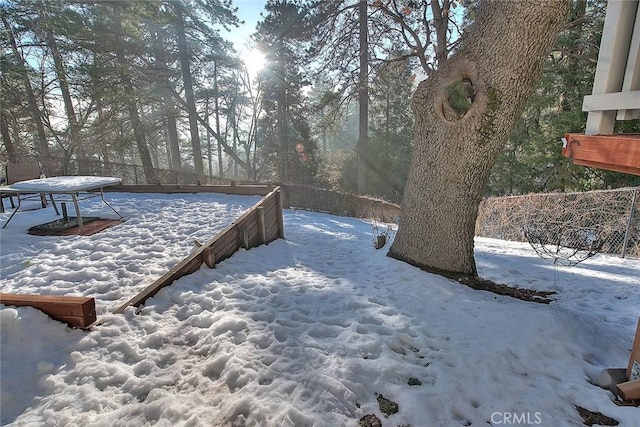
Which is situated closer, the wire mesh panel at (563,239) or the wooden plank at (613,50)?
the wooden plank at (613,50)

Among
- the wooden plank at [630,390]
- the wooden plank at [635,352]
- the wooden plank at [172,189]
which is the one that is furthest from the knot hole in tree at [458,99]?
the wooden plank at [172,189]

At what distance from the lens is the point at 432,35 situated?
339 inches

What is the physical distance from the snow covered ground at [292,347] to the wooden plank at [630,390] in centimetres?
9

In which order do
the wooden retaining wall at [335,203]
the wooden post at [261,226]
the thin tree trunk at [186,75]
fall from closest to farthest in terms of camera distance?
the wooden post at [261,226]
the wooden retaining wall at [335,203]
the thin tree trunk at [186,75]

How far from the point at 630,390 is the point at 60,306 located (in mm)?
3486

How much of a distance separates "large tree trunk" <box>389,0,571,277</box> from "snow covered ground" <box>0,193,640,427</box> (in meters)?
0.52

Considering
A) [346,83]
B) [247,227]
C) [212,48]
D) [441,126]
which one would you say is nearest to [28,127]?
[212,48]

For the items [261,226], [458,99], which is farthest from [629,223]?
[261,226]

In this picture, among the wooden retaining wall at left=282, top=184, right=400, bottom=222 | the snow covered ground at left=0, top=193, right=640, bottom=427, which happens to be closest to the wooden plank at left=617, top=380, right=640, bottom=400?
the snow covered ground at left=0, top=193, right=640, bottom=427

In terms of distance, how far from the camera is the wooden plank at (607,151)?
1462 mm

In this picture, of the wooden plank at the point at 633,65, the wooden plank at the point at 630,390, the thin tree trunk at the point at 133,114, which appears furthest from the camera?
the thin tree trunk at the point at 133,114

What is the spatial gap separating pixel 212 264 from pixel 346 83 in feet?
26.7

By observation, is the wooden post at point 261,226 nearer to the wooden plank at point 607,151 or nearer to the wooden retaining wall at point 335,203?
the wooden plank at point 607,151

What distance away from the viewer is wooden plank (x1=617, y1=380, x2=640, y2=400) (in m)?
1.74
